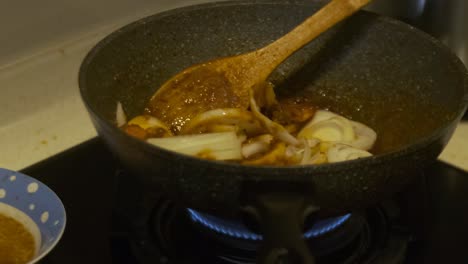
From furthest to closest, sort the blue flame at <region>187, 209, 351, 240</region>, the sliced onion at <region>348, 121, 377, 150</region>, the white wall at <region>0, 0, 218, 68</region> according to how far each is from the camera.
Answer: the white wall at <region>0, 0, 218, 68</region>
the sliced onion at <region>348, 121, 377, 150</region>
the blue flame at <region>187, 209, 351, 240</region>

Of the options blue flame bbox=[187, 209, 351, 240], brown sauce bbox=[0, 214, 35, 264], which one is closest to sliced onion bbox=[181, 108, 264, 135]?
blue flame bbox=[187, 209, 351, 240]

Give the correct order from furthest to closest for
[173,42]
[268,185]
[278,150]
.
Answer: [173,42] < [278,150] < [268,185]

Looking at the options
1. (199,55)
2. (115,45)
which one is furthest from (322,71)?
(115,45)

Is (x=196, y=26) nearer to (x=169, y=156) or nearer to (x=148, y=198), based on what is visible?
(x=148, y=198)

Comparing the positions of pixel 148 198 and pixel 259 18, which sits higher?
pixel 259 18

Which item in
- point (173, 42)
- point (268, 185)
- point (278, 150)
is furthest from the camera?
point (173, 42)

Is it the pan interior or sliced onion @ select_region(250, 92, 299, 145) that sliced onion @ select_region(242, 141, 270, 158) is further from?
the pan interior

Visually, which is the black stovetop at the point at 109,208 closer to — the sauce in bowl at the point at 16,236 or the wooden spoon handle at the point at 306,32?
the sauce in bowl at the point at 16,236
